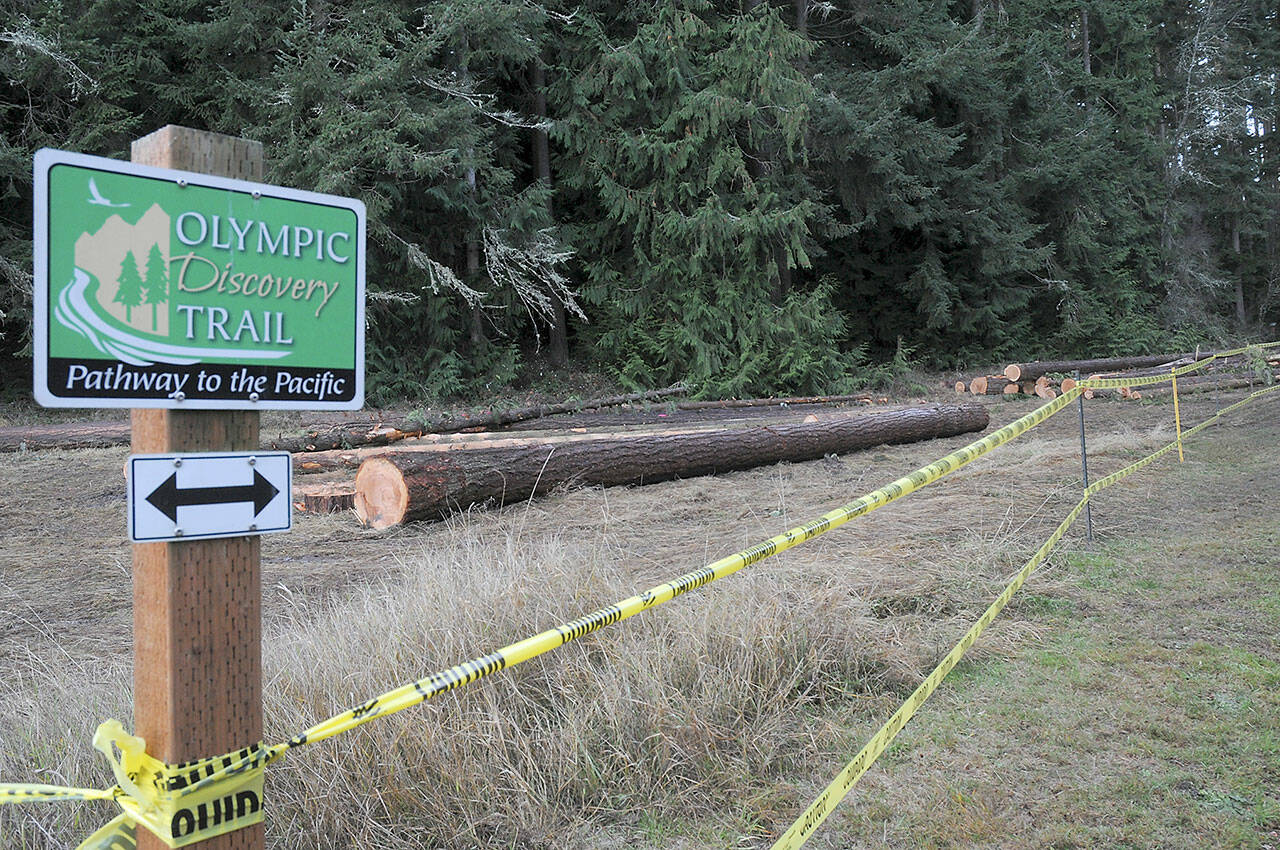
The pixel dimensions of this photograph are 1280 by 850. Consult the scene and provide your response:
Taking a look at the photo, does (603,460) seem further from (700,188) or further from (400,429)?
(700,188)

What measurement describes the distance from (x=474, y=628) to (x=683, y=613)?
876 mm

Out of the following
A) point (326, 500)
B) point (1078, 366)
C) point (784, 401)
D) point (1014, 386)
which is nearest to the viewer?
point (326, 500)

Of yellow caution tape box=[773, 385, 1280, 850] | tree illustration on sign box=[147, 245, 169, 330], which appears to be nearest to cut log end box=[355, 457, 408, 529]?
yellow caution tape box=[773, 385, 1280, 850]

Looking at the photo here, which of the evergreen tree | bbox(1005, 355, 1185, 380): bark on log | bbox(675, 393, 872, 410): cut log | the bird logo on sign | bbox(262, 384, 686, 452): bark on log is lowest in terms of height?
bbox(262, 384, 686, 452): bark on log

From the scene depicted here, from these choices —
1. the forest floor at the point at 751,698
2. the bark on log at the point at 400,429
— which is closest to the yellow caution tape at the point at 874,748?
the forest floor at the point at 751,698

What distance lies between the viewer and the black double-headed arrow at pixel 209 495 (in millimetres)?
1599

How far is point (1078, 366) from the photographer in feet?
64.4

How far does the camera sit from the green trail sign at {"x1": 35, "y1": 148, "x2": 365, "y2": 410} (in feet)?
4.97

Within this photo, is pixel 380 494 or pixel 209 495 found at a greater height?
pixel 209 495

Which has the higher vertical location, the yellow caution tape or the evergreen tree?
the evergreen tree

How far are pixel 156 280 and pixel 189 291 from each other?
0.19 ft

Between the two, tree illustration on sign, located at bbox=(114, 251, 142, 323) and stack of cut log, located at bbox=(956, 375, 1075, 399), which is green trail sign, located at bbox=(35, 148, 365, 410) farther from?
stack of cut log, located at bbox=(956, 375, 1075, 399)

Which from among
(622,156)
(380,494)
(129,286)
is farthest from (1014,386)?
(129,286)

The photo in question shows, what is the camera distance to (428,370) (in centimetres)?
1900
